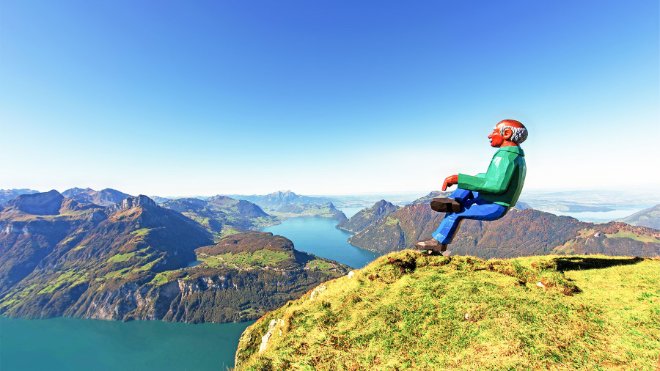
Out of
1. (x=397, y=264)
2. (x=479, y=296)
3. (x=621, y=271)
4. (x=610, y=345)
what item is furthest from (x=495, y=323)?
(x=621, y=271)

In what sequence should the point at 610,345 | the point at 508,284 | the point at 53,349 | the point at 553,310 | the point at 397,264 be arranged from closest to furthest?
the point at 610,345 < the point at 553,310 < the point at 508,284 < the point at 397,264 < the point at 53,349

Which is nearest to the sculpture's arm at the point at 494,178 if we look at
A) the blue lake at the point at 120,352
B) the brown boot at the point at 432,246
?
the brown boot at the point at 432,246

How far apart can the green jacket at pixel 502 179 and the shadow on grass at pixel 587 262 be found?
12.5 ft

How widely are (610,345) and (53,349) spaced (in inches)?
10639

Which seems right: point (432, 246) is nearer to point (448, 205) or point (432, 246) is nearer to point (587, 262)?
point (448, 205)

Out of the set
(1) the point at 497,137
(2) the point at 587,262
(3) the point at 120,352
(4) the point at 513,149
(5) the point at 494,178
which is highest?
(1) the point at 497,137

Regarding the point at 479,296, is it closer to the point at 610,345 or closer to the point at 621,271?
the point at 610,345

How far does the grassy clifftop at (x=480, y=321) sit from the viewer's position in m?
6.37

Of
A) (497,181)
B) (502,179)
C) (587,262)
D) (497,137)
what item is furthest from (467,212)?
(587,262)

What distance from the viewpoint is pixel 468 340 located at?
7160 mm

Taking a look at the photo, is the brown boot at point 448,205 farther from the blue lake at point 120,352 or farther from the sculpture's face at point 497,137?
the blue lake at point 120,352

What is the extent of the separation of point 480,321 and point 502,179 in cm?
552

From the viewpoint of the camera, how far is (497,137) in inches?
450

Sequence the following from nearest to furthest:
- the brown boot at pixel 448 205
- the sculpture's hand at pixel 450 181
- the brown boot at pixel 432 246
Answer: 1. the sculpture's hand at pixel 450 181
2. the brown boot at pixel 448 205
3. the brown boot at pixel 432 246
